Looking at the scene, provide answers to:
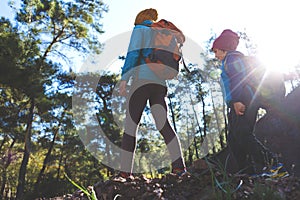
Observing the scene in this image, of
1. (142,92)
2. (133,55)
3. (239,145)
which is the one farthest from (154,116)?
(239,145)

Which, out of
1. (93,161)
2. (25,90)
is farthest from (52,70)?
(93,161)

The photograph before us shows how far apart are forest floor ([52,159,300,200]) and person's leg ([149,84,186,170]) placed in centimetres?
40

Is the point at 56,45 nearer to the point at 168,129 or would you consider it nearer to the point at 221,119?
the point at 168,129

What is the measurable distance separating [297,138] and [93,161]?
2209cm

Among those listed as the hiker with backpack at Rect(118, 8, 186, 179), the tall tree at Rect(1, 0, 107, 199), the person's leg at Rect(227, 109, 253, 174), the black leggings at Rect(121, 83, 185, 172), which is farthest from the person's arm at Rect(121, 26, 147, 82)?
the tall tree at Rect(1, 0, 107, 199)

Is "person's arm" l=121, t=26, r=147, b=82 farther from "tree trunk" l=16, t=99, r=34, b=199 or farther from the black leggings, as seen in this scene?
"tree trunk" l=16, t=99, r=34, b=199

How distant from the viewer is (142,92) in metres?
2.60

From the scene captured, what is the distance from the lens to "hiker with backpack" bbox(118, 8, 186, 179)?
2529mm

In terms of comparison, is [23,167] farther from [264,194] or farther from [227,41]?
[264,194]

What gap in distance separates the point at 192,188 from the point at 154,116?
3.00 ft

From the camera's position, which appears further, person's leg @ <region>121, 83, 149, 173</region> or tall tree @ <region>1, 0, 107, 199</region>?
tall tree @ <region>1, 0, 107, 199</region>

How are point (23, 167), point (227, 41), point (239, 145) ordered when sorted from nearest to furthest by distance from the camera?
point (239, 145)
point (227, 41)
point (23, 167)

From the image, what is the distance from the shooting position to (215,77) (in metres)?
23.1

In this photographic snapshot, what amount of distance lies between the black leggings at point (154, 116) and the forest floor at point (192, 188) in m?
0.39
